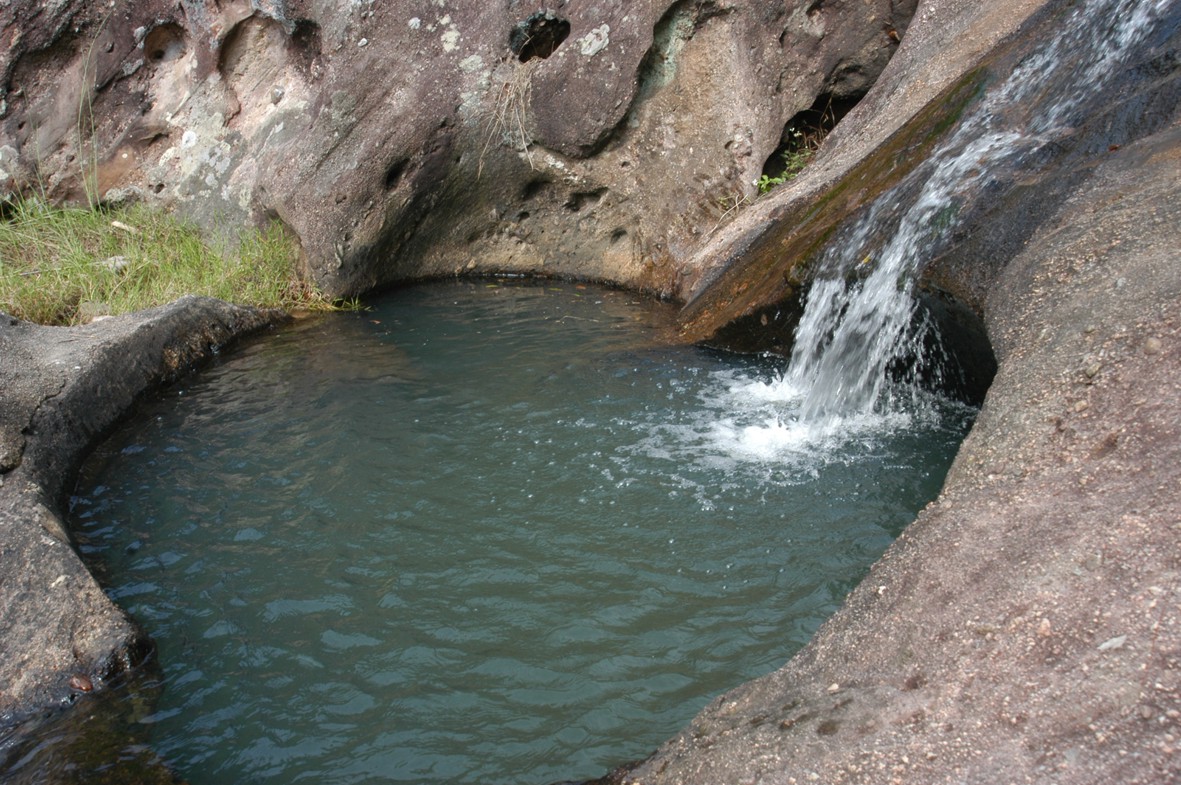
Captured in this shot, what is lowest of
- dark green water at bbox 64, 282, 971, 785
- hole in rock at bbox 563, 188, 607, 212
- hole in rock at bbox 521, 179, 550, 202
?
dark green water at bbox 64, 282, 971, 785

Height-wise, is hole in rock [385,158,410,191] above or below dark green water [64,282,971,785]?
above

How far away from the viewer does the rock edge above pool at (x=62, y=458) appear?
3822 millimetres

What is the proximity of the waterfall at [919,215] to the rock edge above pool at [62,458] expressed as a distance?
3.93 m

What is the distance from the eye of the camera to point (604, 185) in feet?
31.4

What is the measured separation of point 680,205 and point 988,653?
7.24 metres

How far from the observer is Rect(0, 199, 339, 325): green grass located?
26.8 ft

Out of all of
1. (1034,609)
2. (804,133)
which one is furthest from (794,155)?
(1034,609)

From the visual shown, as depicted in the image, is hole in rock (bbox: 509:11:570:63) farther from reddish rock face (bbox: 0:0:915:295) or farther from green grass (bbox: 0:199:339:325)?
green grass (bbox: 0:199:339:325)

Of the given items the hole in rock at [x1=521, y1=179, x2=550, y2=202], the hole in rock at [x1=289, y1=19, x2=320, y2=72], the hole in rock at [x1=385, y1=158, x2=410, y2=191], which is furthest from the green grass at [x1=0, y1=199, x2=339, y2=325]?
the hole in rock at [x1=521, y1=179, x2=550, y2=202]

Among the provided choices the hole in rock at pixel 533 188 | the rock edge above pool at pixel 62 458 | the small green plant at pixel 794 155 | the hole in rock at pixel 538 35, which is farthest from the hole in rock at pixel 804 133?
the rock edge above pool at pixel 62 458

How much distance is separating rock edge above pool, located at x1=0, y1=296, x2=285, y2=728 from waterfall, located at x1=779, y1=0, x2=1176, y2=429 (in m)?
3.93

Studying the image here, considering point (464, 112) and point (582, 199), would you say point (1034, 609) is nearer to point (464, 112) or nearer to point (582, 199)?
point (582, 199)

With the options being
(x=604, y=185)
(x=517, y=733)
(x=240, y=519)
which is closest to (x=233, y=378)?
(x=240, y=519)

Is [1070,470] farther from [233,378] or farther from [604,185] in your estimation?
[604,185]
